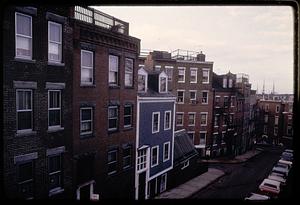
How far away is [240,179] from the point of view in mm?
20406

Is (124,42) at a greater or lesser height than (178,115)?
greater

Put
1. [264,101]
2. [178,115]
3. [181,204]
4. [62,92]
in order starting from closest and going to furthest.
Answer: [181,204], [62,92], [178,115], [264,101]

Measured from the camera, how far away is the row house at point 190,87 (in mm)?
22359

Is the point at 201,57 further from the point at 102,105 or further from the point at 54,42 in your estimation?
the point at 54,42

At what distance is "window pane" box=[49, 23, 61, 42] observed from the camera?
8141 millimetres

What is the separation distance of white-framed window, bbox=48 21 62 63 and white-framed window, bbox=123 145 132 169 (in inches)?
225

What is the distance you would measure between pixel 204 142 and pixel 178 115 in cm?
434

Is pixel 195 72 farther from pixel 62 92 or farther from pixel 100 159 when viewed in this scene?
pixel 62 92

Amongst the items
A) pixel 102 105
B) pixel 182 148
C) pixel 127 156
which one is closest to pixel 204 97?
pixel 182 148

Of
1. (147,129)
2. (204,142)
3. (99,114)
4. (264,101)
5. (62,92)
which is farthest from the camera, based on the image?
(264,101)

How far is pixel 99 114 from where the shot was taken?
416 inches

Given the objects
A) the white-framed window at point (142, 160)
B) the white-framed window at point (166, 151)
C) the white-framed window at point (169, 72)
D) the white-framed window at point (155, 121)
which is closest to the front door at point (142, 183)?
the white-framed window at point (142, 160)

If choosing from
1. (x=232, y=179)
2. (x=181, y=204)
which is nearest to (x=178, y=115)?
(x=232, y=179)

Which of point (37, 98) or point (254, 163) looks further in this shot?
point (254, 163)
